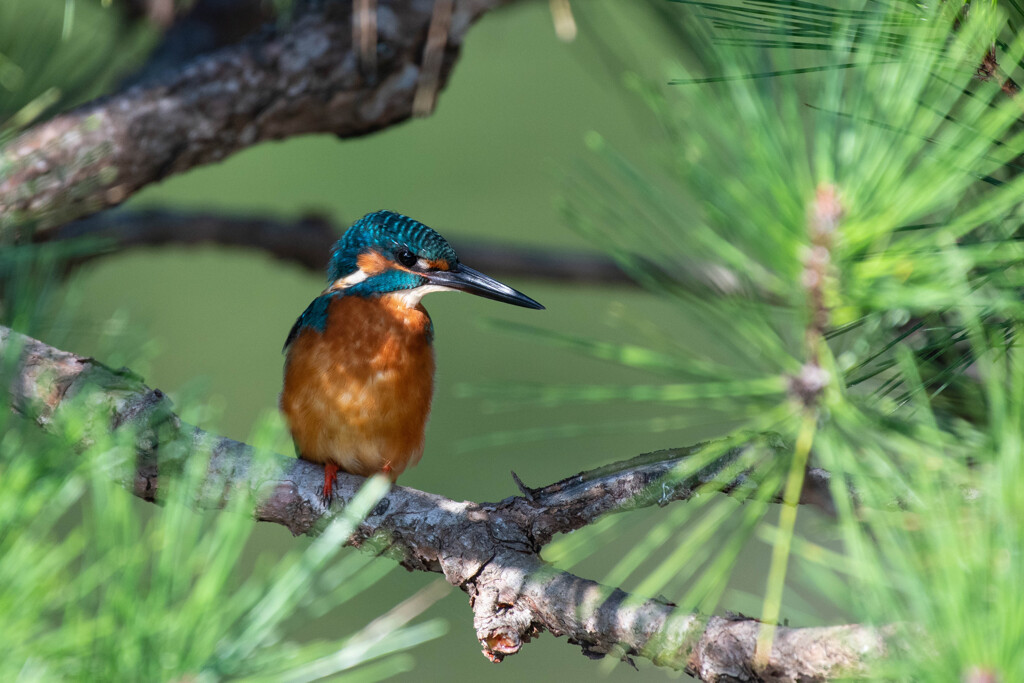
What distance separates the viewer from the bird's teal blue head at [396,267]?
1.71 meters

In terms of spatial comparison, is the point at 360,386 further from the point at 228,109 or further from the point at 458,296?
the point at 458,296

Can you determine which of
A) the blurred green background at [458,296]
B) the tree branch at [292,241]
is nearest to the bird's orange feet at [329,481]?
the tree branch at [292,241]

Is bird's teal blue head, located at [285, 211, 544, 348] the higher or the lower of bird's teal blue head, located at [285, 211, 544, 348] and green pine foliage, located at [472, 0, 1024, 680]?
the lower

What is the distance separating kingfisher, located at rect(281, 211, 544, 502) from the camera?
1.63 metres

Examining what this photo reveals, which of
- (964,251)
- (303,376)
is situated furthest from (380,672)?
(303,376)

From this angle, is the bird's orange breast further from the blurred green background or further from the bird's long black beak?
the blurred green background

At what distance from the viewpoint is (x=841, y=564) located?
0.59m

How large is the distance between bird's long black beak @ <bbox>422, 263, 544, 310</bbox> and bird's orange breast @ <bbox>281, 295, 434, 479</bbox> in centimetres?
10

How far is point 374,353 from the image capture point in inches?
65.9

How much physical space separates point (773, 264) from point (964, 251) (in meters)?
0.13

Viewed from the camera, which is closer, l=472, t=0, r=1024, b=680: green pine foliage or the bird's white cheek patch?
l=472, t=0, r=1024, b=680: green pine foliage

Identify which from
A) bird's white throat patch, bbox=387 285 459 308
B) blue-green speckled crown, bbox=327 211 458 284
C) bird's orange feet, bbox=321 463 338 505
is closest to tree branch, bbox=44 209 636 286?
blue-green speckled crown, bbox=327 211 458 284

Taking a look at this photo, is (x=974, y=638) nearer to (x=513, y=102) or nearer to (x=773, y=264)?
(x=773, y=264)

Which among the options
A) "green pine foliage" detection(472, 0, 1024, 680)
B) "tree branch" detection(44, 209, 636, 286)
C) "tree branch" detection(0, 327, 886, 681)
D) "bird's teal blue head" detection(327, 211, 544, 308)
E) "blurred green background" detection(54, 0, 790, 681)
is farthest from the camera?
"blurred green background" detection(54, 0, 790, 681)
